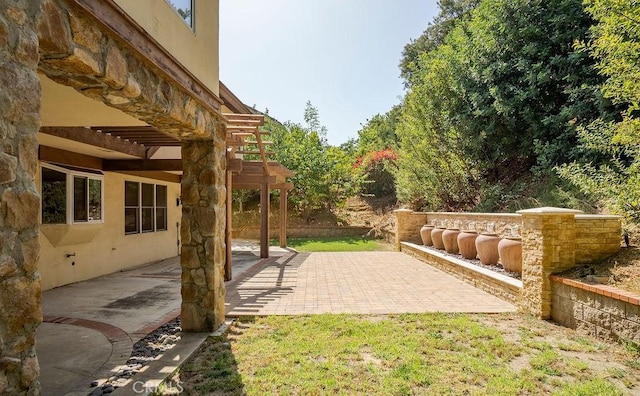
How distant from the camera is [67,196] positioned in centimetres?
713

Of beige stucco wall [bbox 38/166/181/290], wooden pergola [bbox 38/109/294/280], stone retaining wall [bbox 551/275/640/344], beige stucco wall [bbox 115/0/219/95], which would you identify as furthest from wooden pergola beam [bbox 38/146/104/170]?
stone retaining wall [bbox 551/275/640/344]

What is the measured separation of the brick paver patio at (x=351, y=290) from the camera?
18.6 ft

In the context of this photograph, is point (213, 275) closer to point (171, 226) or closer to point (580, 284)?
point (580, 284)

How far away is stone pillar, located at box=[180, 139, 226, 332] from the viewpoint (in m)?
4.57

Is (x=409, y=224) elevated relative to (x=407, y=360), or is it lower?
elevated

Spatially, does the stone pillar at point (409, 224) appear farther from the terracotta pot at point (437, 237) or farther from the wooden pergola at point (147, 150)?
the wooden pergola at point (147, 150)

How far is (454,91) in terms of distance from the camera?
12.1 metres

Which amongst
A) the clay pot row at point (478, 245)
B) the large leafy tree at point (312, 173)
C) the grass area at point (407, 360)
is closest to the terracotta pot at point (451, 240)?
the clay pot row at point (478, 245)

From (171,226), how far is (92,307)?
6129 mm

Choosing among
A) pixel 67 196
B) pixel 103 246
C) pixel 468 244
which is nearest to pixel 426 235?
pixel 468 244

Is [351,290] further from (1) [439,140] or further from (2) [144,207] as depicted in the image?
(1) [439,140]

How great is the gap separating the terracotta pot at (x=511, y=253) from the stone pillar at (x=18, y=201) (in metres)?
7.07

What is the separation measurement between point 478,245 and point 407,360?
5084 millimetres

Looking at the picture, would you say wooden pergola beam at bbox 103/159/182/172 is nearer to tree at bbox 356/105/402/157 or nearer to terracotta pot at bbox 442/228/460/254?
terracotta pot at bbox 442/228/460/254
